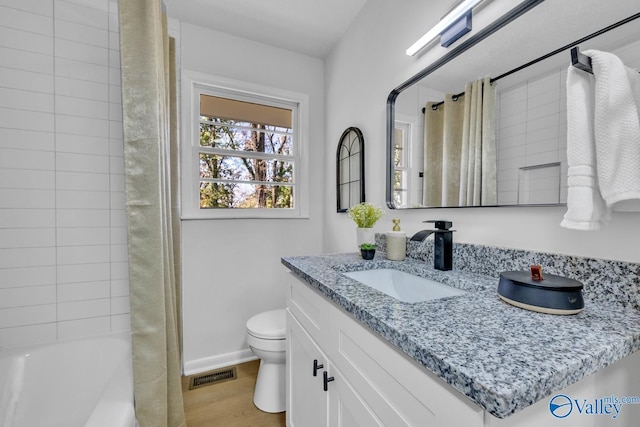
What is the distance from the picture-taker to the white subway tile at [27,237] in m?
1.46

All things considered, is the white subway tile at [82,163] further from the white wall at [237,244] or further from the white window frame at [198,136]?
the white wall at [237,244]

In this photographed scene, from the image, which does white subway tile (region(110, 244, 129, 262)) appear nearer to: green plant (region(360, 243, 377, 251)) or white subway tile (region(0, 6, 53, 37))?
white subway tile (region(0, 6, 53, 37))

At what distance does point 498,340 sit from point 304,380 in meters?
0.84

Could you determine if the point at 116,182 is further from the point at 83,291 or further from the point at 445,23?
the point at 445,23

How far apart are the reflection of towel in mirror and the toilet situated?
4.57 ft

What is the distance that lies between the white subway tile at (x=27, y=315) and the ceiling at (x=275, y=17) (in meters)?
2.00

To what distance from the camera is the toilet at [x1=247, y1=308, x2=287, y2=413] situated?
58.9 inches

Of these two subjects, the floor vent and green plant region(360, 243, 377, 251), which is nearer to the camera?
green plant region(360, 243, 377, 251)

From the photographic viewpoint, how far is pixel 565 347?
0.47m

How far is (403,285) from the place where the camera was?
1.13 meters

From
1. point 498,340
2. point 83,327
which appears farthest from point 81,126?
point 498,340

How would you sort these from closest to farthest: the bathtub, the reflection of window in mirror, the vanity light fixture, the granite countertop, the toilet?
the granite countertop < the vanity light fixture < the bathtub < the reflection of window in mirror < the toilet

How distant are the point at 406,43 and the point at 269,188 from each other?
136 cm

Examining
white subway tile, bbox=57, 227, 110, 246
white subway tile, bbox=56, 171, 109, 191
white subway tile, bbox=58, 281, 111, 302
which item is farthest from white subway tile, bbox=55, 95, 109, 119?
white subway tile, bbox=58, 281, 111, 302
